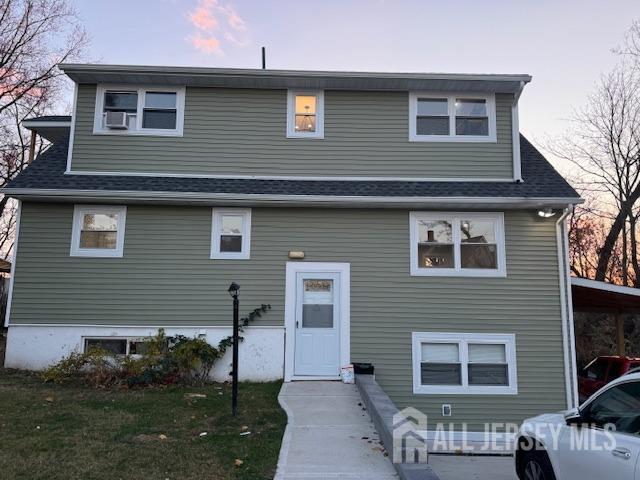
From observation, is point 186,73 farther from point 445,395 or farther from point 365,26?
point 445,395

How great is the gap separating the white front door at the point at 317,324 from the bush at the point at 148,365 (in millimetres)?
1681

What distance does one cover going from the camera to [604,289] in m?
9.36

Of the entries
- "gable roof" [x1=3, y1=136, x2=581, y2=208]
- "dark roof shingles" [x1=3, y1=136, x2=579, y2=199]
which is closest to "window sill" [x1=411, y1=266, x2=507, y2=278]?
"gable roof" [x1=3, y1=136, x2=581, y2=208]

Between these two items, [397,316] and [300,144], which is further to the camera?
[300,144]

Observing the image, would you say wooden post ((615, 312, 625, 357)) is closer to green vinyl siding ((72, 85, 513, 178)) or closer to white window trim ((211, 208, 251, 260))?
green vinyl siding ((72, 85, 513, 178))

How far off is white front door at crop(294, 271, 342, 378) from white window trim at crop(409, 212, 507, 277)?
168 centimetres

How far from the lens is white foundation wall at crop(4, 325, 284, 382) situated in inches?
354

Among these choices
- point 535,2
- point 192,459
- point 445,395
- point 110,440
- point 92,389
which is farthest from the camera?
point 535,2

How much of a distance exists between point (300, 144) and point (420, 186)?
8.98 ft

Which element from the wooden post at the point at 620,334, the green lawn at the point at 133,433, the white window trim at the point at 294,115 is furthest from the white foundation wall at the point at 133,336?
the wooden post at the point at 620,334

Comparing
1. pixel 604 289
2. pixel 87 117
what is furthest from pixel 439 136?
pixel 87 117

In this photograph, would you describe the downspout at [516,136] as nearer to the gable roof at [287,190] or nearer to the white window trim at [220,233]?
the gable roof at [287,190]

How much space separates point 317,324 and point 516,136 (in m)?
5.91

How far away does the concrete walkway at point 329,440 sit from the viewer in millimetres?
4707
